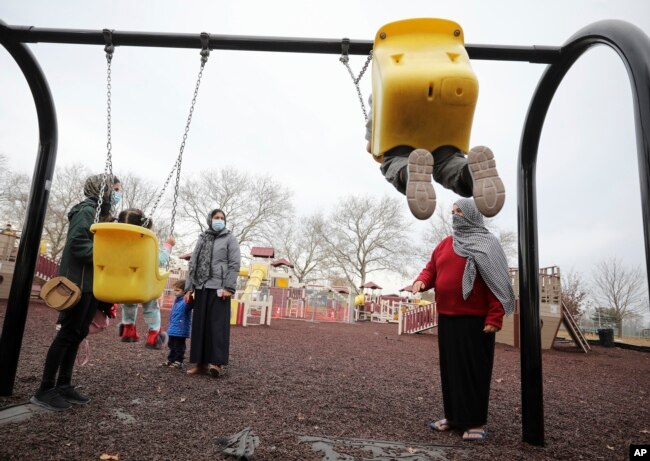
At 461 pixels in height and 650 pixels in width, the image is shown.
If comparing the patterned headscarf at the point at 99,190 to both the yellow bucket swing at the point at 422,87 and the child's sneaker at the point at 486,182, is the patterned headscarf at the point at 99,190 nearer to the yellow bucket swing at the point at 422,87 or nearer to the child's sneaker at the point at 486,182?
the yellow bucket swing at the point at 422,87

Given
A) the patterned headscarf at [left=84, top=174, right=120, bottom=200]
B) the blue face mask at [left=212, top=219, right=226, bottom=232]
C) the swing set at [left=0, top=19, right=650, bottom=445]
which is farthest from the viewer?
the blue face mask at [left=212, top=219, right=226, bottom=232]

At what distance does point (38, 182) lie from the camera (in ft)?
10.8

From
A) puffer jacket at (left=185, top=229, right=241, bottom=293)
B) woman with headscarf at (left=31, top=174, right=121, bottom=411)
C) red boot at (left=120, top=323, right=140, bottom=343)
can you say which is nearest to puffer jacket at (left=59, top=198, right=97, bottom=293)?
woman with headscarf at (left=31, top=174, right=121, bottom=411)

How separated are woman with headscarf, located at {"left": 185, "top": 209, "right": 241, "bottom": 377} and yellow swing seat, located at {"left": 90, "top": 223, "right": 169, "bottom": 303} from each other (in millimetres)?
2038

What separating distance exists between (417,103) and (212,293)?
131 inches

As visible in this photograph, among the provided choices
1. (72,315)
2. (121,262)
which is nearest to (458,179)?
(121,262)

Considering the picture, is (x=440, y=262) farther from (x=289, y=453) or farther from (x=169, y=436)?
(x=169, y=436)

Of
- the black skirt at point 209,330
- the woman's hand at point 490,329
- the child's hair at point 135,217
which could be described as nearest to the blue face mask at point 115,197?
the child's hair at point 135,217

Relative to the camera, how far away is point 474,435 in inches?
110

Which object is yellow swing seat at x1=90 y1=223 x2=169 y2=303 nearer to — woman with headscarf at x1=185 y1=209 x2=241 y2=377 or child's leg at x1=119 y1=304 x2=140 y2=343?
woman with headscarf at x1=185 y1=209 x2=241 y2=377

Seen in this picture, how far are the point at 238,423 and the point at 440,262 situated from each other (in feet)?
6.37

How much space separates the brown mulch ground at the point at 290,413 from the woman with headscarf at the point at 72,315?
8.5 inches

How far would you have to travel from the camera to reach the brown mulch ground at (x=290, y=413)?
2264mm

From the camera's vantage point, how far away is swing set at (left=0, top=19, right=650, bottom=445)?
2.11 meters
